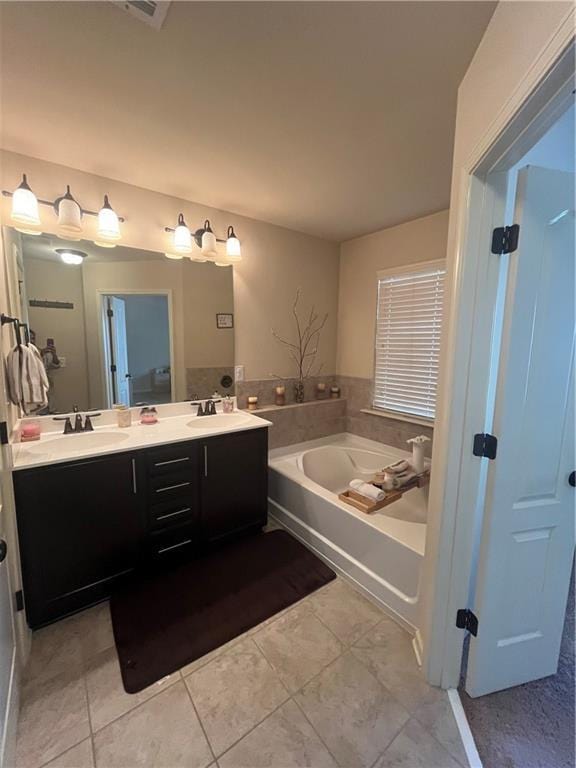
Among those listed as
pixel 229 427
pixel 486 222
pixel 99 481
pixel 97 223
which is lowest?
pixel 99 481

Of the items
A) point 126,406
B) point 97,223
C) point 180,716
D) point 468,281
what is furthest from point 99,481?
point 468,281

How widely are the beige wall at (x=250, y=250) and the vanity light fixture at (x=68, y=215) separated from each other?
8 cm

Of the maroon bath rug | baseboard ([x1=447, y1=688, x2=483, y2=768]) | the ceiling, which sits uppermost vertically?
the ceiling

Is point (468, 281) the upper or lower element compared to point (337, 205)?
lower

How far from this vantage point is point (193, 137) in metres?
1.67

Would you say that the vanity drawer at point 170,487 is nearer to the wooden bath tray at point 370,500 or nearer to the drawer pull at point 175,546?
the drawer pull at point 175,546

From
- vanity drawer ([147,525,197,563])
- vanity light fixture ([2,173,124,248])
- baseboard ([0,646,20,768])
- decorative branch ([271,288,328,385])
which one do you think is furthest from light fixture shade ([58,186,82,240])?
baseboard ([0,646,20,768])

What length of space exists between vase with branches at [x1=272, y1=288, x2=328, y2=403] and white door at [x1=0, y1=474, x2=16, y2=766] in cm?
226

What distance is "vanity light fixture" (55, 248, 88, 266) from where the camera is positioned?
6.57ft

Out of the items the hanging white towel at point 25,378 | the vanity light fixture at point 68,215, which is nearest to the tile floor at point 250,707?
the hanging white towel at point 25,378

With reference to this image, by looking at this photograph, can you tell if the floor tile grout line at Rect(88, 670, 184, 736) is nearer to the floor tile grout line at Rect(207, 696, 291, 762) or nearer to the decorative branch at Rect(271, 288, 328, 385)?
the floor tile grout line at Rect(207, 696, 291, 762)

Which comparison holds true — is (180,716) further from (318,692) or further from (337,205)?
(337,205)

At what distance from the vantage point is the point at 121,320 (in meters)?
2.26

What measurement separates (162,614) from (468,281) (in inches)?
85.5
